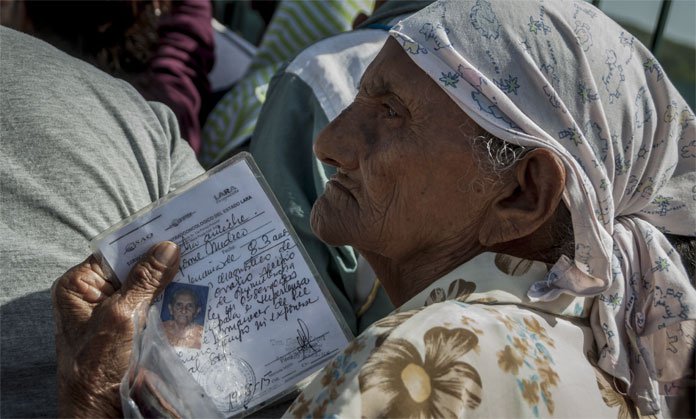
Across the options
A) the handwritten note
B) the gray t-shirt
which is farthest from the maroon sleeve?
the handwritten note

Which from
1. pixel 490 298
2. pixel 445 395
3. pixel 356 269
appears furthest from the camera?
pixel 356 269

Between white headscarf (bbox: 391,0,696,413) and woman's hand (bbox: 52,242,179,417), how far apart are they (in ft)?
2.31

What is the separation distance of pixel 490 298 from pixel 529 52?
0.50 m

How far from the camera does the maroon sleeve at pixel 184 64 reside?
147 inches

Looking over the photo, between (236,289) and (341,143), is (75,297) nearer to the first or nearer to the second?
(236,289)

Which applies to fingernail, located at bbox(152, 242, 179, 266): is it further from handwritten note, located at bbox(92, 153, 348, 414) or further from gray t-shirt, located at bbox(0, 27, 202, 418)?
gray t-shirt, located at bbox(0, 27, 202, 418)

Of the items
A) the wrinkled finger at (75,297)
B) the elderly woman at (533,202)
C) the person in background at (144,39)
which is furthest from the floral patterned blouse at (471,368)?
the person in background at (144,39)

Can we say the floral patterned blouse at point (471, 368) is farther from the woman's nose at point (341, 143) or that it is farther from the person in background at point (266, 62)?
the person in background at point (266, 62)

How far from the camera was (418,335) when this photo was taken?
162 centimetres

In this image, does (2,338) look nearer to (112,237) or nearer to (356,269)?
(112,237)

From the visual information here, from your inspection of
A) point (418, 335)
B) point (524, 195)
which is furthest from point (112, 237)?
point (524, 195)

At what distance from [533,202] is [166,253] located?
0.76 meters

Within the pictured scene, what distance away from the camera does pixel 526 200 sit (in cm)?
190

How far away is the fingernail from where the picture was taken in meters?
1.84
